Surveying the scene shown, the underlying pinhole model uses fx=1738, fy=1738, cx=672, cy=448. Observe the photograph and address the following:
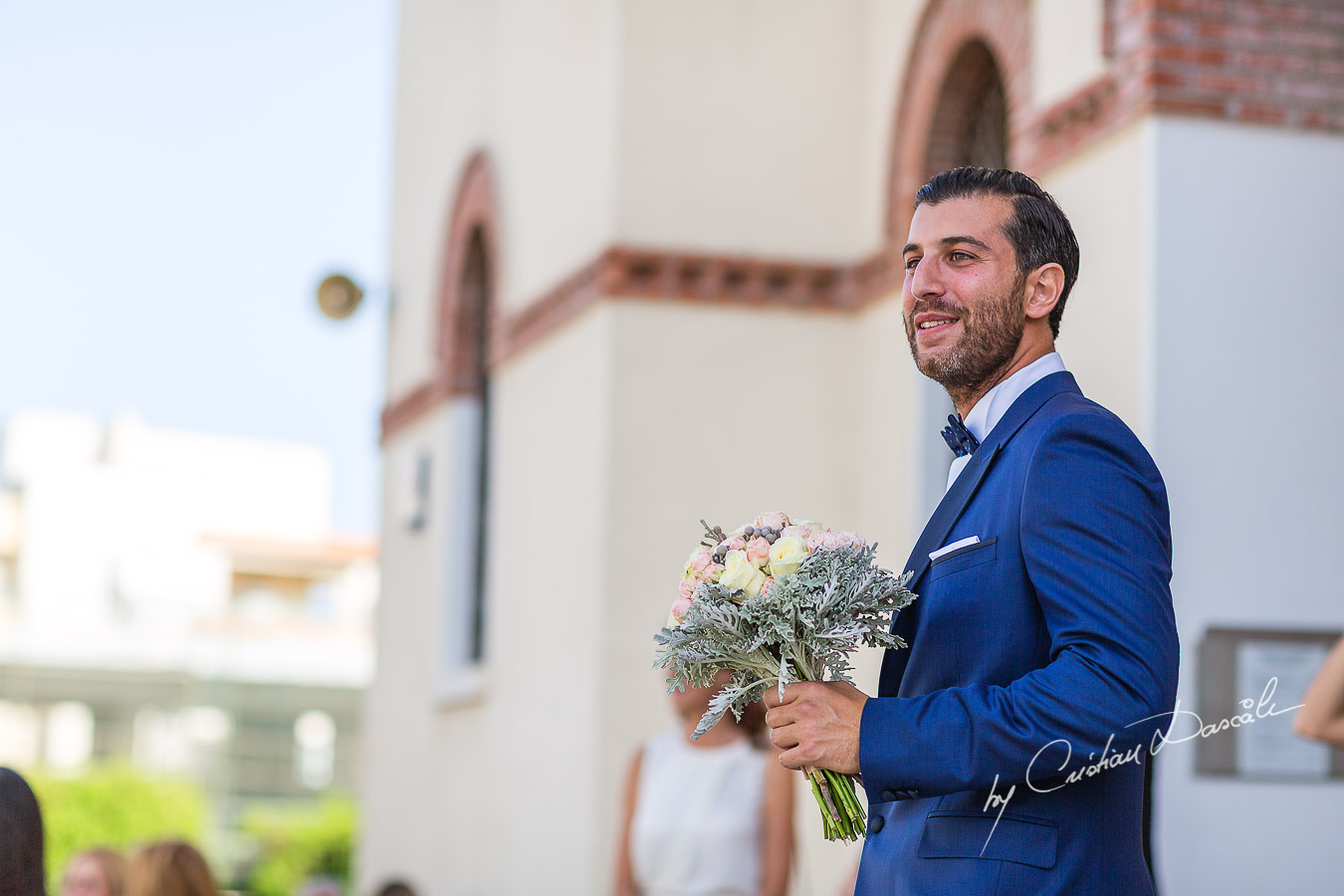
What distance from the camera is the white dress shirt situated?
2.67m

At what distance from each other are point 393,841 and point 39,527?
42.6m

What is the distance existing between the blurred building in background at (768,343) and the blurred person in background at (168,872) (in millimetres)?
2499

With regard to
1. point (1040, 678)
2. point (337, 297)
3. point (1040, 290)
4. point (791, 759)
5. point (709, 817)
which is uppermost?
point (337, 297)

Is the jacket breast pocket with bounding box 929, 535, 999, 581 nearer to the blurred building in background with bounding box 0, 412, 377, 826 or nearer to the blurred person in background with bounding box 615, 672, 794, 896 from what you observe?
the blurred person in background with bounding box 615, 672, 794, 896

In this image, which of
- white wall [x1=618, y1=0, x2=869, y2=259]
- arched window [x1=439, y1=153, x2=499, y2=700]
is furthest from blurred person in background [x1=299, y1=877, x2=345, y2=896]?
white wall [x1=618, y1=0, x2=869, y2=259]

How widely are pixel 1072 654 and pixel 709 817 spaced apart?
3.75 metres

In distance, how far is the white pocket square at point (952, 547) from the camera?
8.39 feet

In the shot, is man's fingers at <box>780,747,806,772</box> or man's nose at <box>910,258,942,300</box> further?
man's nose at <box>910,258,942,300</box>

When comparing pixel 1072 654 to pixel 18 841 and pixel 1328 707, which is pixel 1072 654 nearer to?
pixel 1328 707

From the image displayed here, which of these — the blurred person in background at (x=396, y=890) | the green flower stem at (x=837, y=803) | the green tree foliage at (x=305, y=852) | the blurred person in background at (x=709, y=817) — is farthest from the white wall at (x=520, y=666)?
the green tree foliage at (x=305, y=852)

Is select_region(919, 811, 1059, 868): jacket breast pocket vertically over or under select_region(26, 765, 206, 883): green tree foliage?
over

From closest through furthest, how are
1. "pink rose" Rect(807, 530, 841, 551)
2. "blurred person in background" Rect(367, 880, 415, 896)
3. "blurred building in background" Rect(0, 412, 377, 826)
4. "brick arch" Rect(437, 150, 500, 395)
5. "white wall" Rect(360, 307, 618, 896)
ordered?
"pink rose" Rect(807, 530, 841, 551)
"blurred person in background" Rect(367, 880, 415, 896)
"white wall" Rect(360, 307, 618, 896)
"brick arch" Rect(437, 150, 500, 395)
"blurred building in background" Rect(0, 412, 377, 826)

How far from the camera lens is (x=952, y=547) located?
8.50ft

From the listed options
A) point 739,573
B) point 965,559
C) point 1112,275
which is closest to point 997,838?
point 965,559
